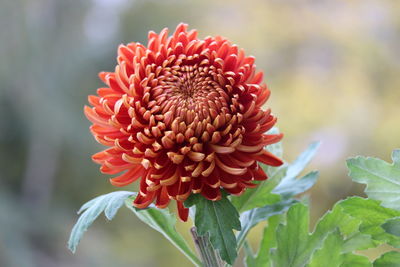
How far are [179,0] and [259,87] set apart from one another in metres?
5.23

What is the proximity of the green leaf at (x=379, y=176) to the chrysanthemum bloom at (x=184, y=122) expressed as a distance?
0.25 feet

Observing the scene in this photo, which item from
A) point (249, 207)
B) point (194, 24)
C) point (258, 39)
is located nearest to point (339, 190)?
point (258, 39)

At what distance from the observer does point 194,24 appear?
537 centimetres

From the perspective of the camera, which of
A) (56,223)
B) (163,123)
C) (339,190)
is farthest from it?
(56,223)

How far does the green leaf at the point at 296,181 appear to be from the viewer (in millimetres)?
587

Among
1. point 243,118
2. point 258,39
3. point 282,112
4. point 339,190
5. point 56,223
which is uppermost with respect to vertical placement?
point 243,118

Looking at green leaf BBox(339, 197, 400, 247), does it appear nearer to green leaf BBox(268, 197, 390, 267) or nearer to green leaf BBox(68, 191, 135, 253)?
green leaf BBox(268, 197, 390, 267)

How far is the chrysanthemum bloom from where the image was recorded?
1.52 ft

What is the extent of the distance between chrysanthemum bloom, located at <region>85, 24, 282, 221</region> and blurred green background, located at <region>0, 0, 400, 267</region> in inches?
147

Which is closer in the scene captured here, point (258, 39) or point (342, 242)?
point (342, 242)

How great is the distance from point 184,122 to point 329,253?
19 cm

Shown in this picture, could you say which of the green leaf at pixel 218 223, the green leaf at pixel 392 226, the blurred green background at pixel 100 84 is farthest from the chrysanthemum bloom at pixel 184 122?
the blurred green background at pixel 100 84

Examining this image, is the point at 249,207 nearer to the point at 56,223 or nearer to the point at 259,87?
the point at 259,87

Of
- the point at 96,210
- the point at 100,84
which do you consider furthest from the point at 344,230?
the point at 100,84
